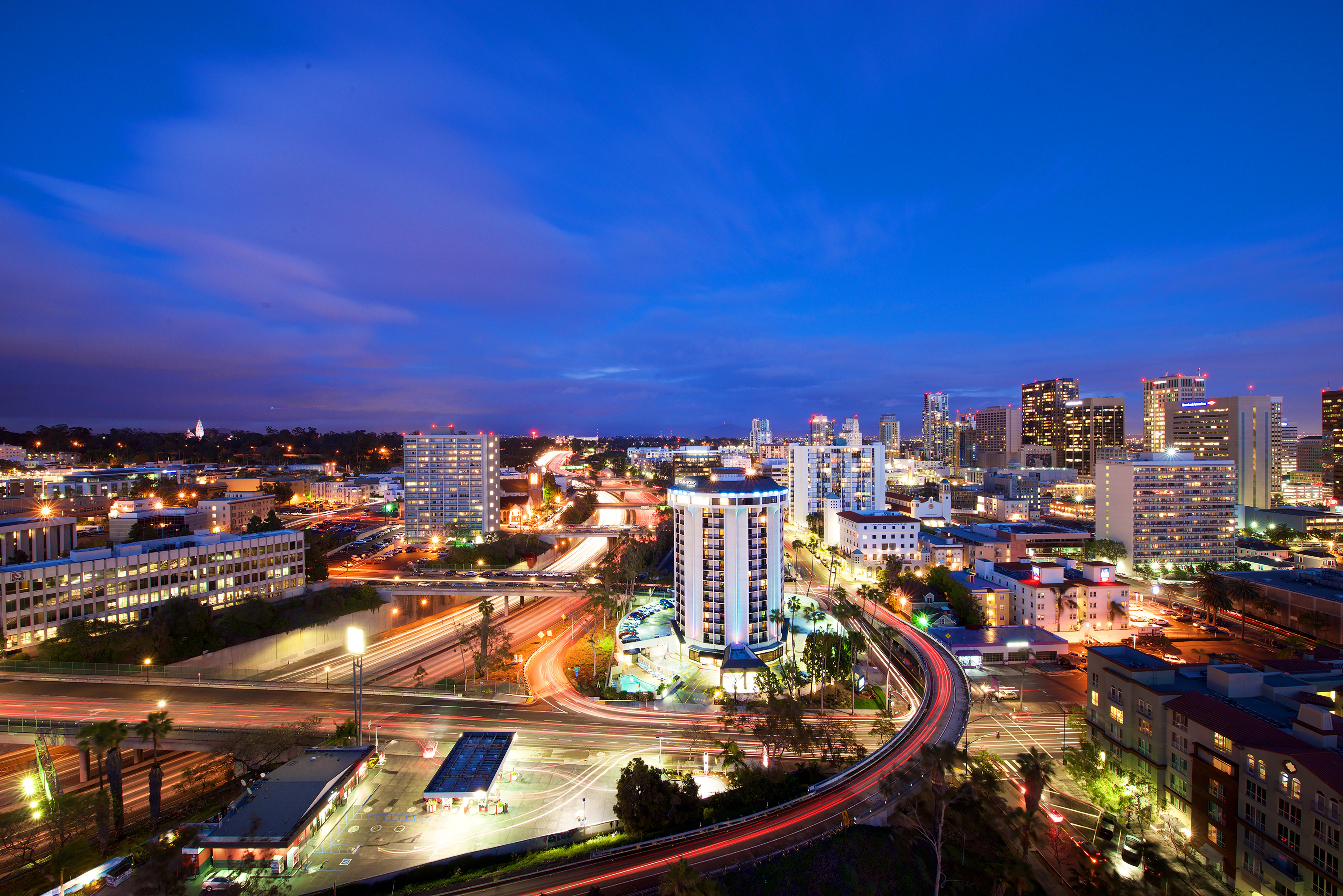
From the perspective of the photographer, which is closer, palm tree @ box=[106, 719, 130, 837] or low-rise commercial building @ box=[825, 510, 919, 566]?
palm tree @ box=[106, 719, 130, 837]

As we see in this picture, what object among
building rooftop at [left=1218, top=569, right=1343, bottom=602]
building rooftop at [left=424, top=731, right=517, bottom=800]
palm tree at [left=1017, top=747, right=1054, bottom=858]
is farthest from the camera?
building rooftop at [left=1218, top=569, right=1343, bottom=602]

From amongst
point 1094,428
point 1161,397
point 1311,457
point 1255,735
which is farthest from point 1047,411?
point 1255,735

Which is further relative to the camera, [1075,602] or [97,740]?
[1075,602]

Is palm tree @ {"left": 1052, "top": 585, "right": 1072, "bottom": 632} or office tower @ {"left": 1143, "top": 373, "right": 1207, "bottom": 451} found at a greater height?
office tower @ {"left": 1143, "top": 373, "right": 1207, "bottom": 451}

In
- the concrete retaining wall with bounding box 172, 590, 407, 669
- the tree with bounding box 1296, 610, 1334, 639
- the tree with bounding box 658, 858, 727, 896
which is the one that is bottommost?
the concrete retaining wall with bounding box 172, 590, 407, 669

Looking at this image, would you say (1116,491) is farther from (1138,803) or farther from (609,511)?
(609,511)

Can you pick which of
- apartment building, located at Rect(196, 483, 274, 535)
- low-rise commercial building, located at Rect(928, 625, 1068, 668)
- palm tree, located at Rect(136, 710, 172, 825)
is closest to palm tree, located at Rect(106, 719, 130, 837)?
palm tree, located at Rect(136, 710, 172, 825)

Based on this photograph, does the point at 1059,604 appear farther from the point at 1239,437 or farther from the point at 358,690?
the point at 1239,437

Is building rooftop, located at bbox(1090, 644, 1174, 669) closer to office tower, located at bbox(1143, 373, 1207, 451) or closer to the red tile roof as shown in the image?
the red tile roof
